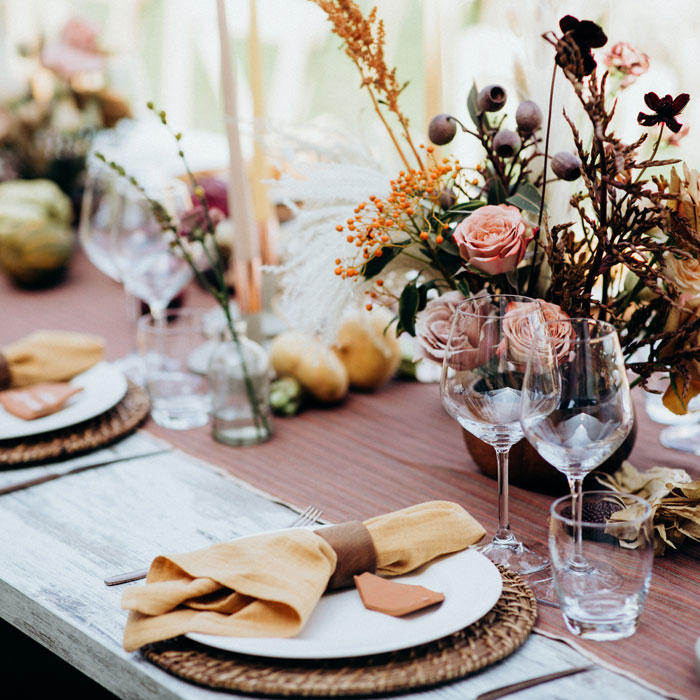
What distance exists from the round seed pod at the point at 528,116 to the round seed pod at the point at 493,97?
0.02 m

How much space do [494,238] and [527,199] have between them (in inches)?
3.7

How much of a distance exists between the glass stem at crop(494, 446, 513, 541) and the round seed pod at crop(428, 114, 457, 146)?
13.0 inches

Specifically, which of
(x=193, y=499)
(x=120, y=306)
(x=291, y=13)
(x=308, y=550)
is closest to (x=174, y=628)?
(x=308, y=550)

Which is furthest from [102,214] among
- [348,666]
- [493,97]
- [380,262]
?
[348,666]

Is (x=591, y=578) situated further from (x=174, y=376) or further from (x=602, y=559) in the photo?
(x=174, y=376)

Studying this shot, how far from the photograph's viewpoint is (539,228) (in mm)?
904

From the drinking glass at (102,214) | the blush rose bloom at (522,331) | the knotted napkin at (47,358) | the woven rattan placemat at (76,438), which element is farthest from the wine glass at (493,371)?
the drinking glass at (102,214)

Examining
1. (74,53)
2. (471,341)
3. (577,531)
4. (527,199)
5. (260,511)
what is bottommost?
(260,511)

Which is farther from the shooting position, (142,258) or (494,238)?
(142,258)

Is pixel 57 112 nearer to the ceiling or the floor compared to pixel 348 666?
nearer to the ceiling

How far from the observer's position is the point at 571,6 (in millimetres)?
922

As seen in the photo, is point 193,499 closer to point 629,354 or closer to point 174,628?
point 174,628

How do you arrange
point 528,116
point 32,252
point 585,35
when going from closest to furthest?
point 585,35 < point 528,116 < point 32,252

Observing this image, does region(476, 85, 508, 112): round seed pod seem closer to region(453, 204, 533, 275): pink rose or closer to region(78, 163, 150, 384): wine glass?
region(453, 204, 533, 275): pink rose
